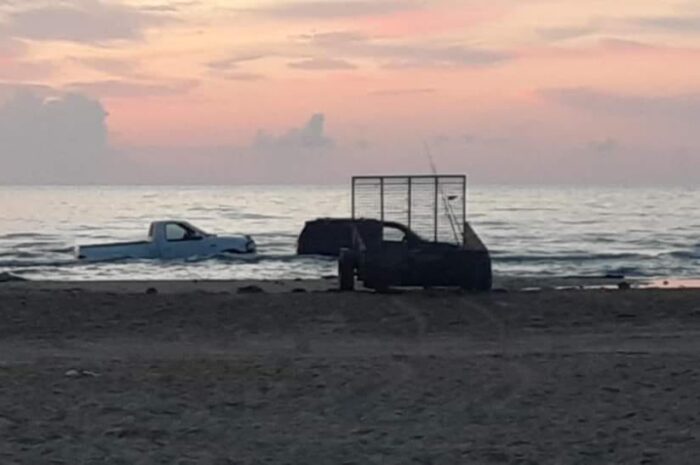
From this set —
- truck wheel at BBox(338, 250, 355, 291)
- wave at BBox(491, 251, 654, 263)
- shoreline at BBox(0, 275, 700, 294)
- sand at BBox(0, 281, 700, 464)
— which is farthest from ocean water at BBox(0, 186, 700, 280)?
sand at BBox(0, 281, 700, 464)

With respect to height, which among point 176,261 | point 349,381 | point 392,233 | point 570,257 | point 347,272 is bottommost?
point 570,257

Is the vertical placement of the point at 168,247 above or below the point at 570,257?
above

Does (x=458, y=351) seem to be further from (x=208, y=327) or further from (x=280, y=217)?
(x=280, y=217)

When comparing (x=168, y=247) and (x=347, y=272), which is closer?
(x=347, y=272)

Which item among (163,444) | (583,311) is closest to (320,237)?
(583,311)

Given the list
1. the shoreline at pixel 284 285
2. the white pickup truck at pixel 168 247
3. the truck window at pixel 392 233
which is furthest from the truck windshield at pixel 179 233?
the truck window at pixel 392 233

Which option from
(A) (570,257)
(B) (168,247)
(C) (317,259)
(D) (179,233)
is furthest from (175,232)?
(A) (570,257)

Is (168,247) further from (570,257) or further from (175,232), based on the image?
(570,257)

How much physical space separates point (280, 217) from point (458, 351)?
59754 mm

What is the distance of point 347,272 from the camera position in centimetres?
2381

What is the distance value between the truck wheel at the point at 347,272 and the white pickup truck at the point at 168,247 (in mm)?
14629

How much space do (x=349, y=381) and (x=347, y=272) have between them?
1177cm

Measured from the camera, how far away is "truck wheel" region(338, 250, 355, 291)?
23.7 metres

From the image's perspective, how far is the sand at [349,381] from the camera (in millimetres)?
9062
